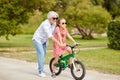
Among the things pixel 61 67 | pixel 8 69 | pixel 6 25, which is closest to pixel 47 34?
pixel 61 67

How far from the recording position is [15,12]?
24156 millimetres

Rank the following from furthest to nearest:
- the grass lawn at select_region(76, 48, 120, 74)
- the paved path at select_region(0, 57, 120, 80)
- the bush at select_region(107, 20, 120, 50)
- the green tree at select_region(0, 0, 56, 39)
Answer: the green tree at select_region(0, 0, 56, 39)
the bush at select_region(107, 20, 120, 50)
the grass lawn at select_region(76, 48, 120, 74)
the paved path at select_region(0, 57, 120, 80)

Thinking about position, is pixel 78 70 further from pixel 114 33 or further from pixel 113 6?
pixel 113 6

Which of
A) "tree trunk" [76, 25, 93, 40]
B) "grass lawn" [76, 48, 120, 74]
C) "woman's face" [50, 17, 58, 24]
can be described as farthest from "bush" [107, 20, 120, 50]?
"tree trunk" [76, 25, 93, 40]

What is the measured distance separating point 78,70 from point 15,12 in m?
14.8

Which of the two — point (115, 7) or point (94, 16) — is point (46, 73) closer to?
point (94, 16)

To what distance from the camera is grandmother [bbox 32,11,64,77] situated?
1011 centimetres

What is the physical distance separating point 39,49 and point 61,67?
2.52ft

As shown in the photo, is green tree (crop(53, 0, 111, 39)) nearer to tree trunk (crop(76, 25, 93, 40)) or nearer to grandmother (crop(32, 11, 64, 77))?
tree trunk (crop(76, 25, 93, 40))

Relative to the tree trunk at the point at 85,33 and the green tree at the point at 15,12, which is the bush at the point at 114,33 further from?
the tree trunk at the point at 85,33

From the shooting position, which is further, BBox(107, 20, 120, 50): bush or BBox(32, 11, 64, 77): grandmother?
BBox(107, 20, 120, 50): bush

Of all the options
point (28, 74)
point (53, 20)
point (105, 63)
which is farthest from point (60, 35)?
point (105, 63)

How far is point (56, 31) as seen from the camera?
10.3 meters

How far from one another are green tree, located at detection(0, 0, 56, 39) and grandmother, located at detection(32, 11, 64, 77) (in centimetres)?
1324
